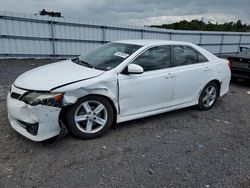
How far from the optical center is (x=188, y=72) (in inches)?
172

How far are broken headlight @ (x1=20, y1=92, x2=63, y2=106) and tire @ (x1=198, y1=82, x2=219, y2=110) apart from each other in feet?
10.3

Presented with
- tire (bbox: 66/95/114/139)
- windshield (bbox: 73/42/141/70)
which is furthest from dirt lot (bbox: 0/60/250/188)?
windshield (bbox: 73/42/141/70)

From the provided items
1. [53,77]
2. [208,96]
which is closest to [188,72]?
[208,96]

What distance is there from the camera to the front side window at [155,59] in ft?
12.7

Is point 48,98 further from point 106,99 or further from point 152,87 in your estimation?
point 152,87

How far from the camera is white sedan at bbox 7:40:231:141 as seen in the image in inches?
118

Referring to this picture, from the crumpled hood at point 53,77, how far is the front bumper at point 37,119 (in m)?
0.27

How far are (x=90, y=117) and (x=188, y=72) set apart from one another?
2201 mm

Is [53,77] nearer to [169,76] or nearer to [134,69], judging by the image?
[134,69]

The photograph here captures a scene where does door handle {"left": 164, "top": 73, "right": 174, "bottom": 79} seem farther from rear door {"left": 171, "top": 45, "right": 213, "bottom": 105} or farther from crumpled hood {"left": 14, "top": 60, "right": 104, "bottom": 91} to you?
crumpled hood {"left": 14, "top": 60, "right": 104, "bottom": 91}

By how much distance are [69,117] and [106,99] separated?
0.64 meters

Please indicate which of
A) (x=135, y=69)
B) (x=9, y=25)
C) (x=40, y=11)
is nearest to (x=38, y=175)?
(x=135, y=69)

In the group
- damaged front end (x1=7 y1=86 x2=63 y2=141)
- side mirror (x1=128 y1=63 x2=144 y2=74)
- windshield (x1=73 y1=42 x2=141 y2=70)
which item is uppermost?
windshield (x1=73 y1=42 x2=141 y2=70)

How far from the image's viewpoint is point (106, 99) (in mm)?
3463
